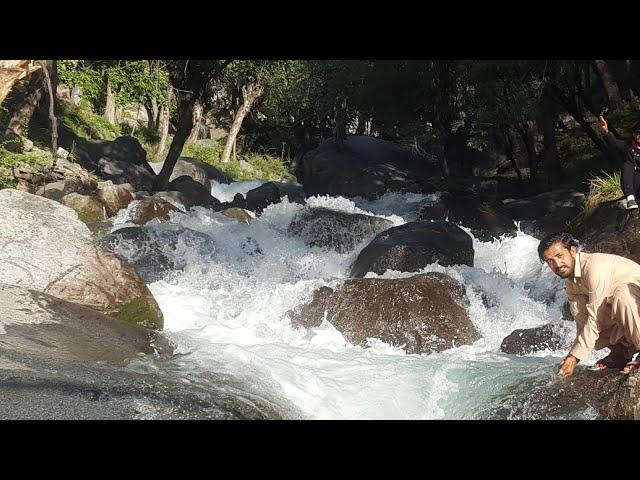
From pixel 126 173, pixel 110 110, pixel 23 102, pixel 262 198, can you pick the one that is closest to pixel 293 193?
pixel 262 198

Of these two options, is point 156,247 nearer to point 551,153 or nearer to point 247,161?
point 551,153

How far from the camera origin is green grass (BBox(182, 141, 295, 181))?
32.1 metres

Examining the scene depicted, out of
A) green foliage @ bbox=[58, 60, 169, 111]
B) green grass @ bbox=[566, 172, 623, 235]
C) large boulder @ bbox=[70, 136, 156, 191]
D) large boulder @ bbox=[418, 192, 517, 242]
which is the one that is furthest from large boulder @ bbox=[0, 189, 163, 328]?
large boulder @ bbox=[70, 136, 156, 191]

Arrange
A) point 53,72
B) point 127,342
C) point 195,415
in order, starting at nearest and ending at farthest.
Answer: point 195,415 < point 127,342 < point 53,72

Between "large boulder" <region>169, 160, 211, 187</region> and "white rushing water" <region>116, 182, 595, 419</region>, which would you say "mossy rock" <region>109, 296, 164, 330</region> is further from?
"large boulder" <region>169, 160, 211, 187</region>

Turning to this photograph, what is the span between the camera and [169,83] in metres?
22.2

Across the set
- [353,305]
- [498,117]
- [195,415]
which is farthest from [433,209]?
[195,415]

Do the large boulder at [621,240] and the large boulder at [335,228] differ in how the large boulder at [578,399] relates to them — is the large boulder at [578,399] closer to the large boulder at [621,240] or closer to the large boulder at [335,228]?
the large boulder at [621,240]

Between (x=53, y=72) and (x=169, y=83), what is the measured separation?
10.6ft

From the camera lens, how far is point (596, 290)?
4879mm

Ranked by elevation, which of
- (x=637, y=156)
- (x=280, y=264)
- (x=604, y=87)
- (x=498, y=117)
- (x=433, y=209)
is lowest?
(x=280, y=264)

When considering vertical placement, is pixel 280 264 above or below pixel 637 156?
below
